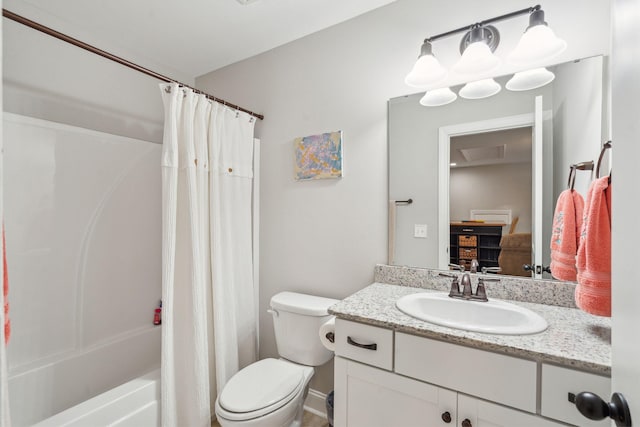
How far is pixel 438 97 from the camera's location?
1514mm

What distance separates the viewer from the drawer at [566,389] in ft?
2.57

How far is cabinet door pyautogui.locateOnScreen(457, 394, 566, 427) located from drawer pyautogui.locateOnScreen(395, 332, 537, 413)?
0.02 meters

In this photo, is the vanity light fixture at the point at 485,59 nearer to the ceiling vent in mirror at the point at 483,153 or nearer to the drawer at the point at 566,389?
the ceiling vent in mirror at the point at 483,153

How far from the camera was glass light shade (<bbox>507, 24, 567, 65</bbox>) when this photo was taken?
119cm

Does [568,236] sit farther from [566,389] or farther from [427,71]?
[427,71]

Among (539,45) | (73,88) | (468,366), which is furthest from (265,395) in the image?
(73,88)

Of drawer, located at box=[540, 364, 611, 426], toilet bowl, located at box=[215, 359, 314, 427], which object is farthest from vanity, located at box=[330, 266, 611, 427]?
toilet bowl, located at box=[215, 359, 314, 427]

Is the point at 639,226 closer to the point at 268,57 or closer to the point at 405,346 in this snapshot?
the point at 405,346

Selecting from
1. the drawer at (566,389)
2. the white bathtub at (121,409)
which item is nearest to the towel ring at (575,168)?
the drawer at (566,389)

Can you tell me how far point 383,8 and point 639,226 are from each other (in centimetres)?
173

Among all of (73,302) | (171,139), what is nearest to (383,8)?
(171,139)

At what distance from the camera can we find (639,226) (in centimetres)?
43

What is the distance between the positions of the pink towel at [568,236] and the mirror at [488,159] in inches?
4.6

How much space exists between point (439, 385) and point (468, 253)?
2.24 ft
